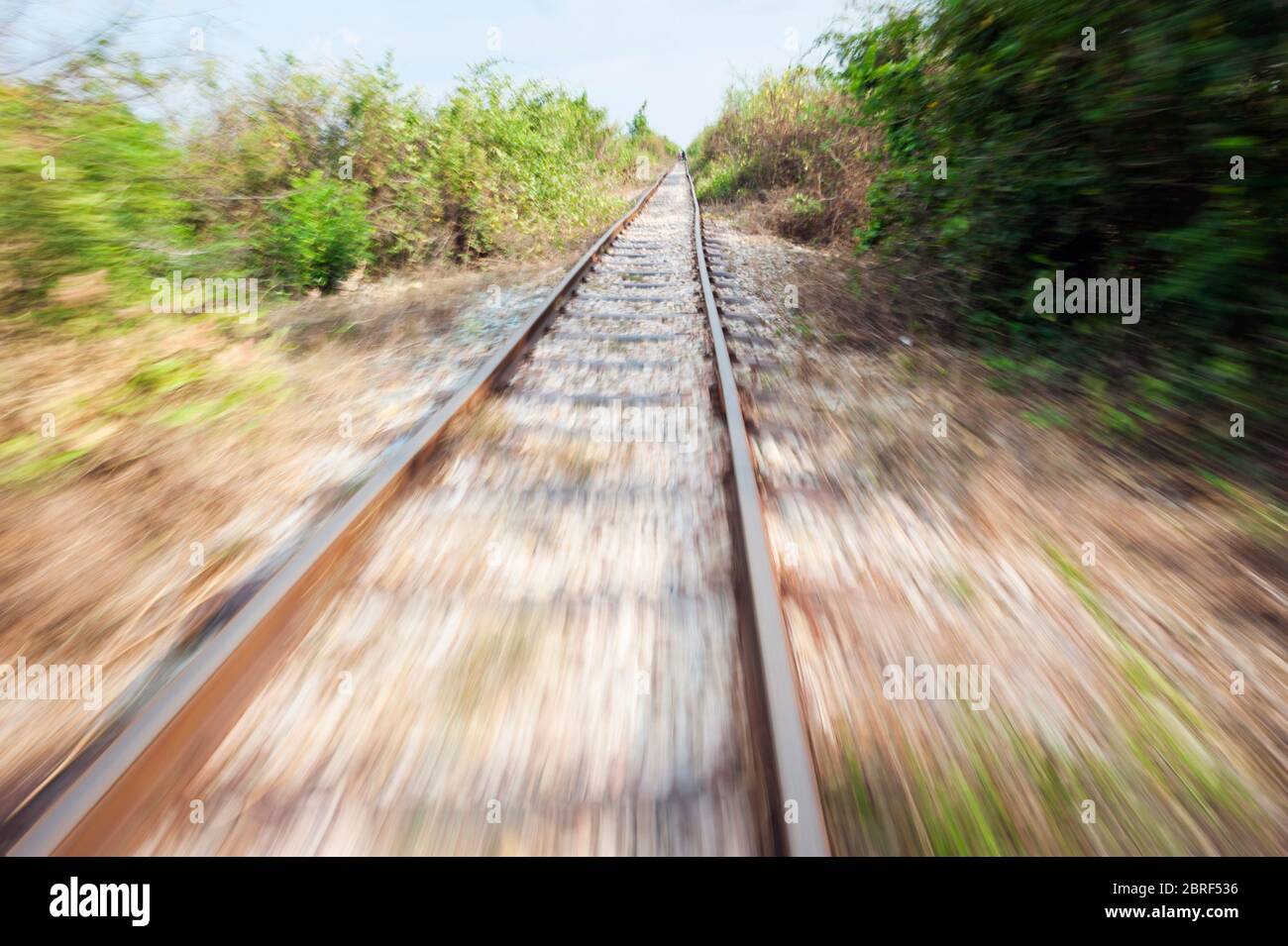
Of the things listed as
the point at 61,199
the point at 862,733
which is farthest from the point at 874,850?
the point at 61,199

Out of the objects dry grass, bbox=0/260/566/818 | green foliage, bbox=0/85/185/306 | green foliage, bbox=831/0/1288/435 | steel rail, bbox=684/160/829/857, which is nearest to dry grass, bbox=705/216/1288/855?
steel rail, bbox=684/160/829/857

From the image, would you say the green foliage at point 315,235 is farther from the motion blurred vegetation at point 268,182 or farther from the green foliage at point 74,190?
the green foliage at point 74,190

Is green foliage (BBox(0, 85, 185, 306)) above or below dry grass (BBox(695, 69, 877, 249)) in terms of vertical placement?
below

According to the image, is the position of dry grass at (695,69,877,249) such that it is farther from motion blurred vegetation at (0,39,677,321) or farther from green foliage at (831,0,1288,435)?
motion blurred vegetation at (0,39,677,321)

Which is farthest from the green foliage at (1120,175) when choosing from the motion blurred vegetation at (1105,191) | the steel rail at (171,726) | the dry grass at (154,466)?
the dry grass at (154,466)

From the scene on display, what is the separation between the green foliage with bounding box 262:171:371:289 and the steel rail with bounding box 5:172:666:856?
5.68 meters

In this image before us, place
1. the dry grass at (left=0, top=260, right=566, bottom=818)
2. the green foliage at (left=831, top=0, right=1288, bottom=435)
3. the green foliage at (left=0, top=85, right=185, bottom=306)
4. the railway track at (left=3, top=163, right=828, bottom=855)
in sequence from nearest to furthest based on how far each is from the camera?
the railway track at (left=3, top=163, right=828, bottom=855) → the dry grass at (left=0, top=260, right=566, bottom=818) → the green foliage at (left=831, top=0, right=1288, bottom=435) → the green foliage at (left=0, top=85, right=185, bottom=306)

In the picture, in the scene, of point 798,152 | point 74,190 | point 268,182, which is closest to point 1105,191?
point 74,190

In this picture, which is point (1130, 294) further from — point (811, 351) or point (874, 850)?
point (874, 850)

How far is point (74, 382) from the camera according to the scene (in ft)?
10.9

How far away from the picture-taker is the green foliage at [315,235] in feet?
21.5

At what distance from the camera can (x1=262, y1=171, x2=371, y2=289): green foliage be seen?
6559 mm

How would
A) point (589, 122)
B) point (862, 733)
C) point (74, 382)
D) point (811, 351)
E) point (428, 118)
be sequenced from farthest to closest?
1. point (589, 122)
2. point (428, 118)
3. point (811, 351)
4. point (74, 382)
5. point (862, 733)

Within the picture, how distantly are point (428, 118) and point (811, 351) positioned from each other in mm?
7198
